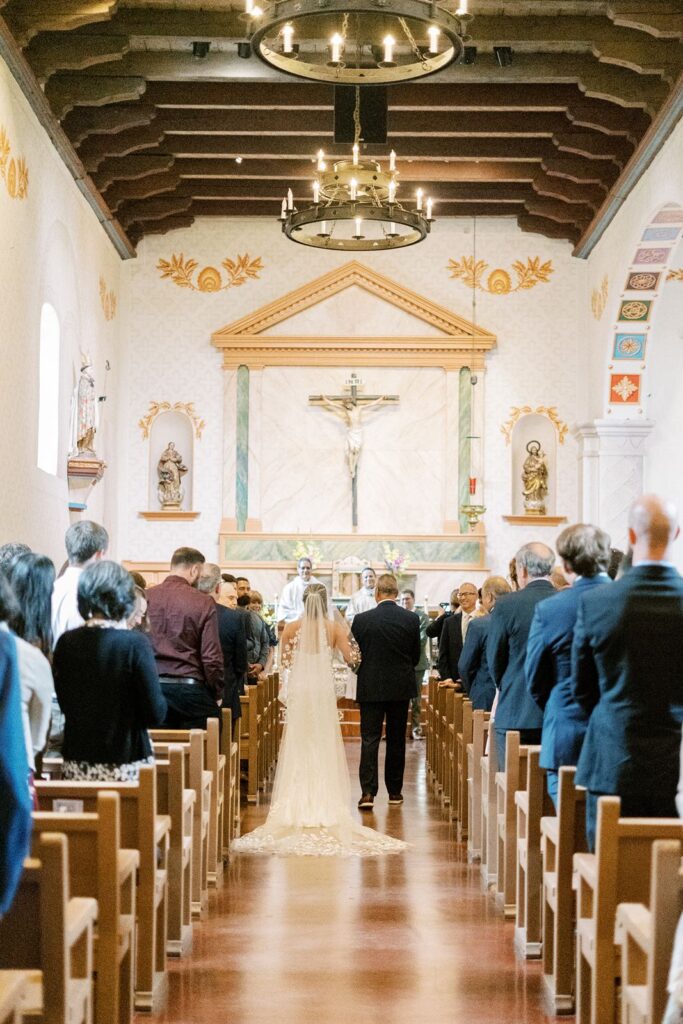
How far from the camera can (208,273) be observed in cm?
1778

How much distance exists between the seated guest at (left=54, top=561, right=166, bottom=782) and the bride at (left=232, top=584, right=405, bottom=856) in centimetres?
354

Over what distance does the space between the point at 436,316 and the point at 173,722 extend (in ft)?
36.8

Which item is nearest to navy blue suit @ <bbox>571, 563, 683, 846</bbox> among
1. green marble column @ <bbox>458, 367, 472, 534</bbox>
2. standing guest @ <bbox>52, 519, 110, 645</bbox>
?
standing guest @ <bbox>52, 519, 110, 645</bbox>

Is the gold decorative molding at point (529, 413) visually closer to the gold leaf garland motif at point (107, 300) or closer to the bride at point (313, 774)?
the gold leaf garland motif at point (107, 300)

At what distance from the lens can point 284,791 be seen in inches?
340

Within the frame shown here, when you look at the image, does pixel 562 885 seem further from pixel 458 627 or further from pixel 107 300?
pixel 107 300

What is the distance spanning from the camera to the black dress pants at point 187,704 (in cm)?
704

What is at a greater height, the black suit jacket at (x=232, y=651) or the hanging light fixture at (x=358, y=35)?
the hanging light fixture at (x=358, y=35)

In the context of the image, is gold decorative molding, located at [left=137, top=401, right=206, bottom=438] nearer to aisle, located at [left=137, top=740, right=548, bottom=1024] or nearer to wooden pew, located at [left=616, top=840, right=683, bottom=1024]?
aisle, located at [left=137, top=740, right=548, bottom=1024]

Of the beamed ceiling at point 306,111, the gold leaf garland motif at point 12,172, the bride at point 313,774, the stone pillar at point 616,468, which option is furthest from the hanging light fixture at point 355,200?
the stone pillar at point 616,468

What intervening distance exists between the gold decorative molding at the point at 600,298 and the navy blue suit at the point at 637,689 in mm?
12330

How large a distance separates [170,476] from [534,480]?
464cm

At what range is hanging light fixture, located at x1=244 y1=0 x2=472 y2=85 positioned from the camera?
25.7 ft

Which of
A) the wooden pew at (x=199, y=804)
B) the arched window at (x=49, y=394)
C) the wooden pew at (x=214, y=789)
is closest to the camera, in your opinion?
the wooden pew at (x=199, y=804)
